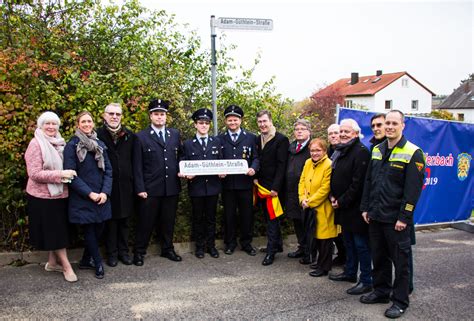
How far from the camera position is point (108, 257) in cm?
571

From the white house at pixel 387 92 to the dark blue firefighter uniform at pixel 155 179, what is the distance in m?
51.9

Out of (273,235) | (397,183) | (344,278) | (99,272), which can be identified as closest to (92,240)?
(99,272)

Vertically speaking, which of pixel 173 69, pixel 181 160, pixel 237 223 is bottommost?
pixel 237 223

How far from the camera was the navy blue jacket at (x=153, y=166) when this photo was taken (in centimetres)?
569

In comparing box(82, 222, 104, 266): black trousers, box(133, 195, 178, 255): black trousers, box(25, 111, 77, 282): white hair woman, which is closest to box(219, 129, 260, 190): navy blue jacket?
box(133, 195, 178, 255): black trousers

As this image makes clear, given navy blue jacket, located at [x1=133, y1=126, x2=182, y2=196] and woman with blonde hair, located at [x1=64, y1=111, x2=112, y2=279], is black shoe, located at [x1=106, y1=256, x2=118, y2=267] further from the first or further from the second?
navy blue jacket, located at [x1=133, y1=126, x2=182, y2=196]

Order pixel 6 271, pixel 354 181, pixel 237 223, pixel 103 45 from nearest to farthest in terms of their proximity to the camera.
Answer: pixel 354 181, pixel 6 271, pixel 237 223, pixel 103 45

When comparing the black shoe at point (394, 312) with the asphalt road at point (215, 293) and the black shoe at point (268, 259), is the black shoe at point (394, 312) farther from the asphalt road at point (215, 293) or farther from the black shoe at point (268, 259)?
the black shoe at point (268, 259)

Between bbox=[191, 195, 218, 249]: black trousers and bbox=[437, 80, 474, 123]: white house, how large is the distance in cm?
7197

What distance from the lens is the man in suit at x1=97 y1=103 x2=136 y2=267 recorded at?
548 cm

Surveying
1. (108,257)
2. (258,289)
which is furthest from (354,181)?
(108,257)

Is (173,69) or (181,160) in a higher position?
(173,69)

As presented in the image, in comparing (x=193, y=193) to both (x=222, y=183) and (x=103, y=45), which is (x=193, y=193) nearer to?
(x=222, y=183)

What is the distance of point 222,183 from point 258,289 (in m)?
1.76
